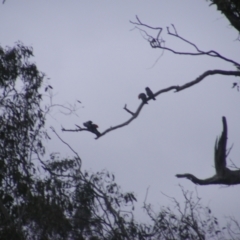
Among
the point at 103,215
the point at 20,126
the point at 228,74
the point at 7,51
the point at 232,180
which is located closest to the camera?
the point at 232,180

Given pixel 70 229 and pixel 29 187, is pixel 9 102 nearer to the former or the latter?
pixel 29 187

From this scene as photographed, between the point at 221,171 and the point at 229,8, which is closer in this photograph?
the point at 221,171

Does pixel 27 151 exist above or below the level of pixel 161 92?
above

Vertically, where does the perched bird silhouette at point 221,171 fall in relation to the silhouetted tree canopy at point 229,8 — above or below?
below

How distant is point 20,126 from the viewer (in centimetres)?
895

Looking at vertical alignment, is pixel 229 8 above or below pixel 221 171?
above

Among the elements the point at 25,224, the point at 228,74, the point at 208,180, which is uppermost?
the point at 25,224

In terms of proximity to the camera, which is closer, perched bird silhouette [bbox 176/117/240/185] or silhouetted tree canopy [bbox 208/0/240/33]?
perched bird silhouette [bbox 176/117/240/185]

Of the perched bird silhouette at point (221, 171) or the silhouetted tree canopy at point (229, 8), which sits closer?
the perched bird silhouette at point (221, 171)

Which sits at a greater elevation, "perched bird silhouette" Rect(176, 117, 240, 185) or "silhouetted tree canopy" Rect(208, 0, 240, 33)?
"silhouetted tree canopy" Rect(208, 0, 240, 33)

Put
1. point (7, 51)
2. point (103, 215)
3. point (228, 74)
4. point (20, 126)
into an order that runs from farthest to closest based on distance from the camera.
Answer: point (7, 51)
point (20, 126)
point (103, 215)
point (228, 74)

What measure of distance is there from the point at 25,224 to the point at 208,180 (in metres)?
6.70

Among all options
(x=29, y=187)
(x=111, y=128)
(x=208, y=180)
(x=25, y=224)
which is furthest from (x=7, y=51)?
(x=208, y=180)

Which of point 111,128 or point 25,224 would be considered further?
point 25,224
